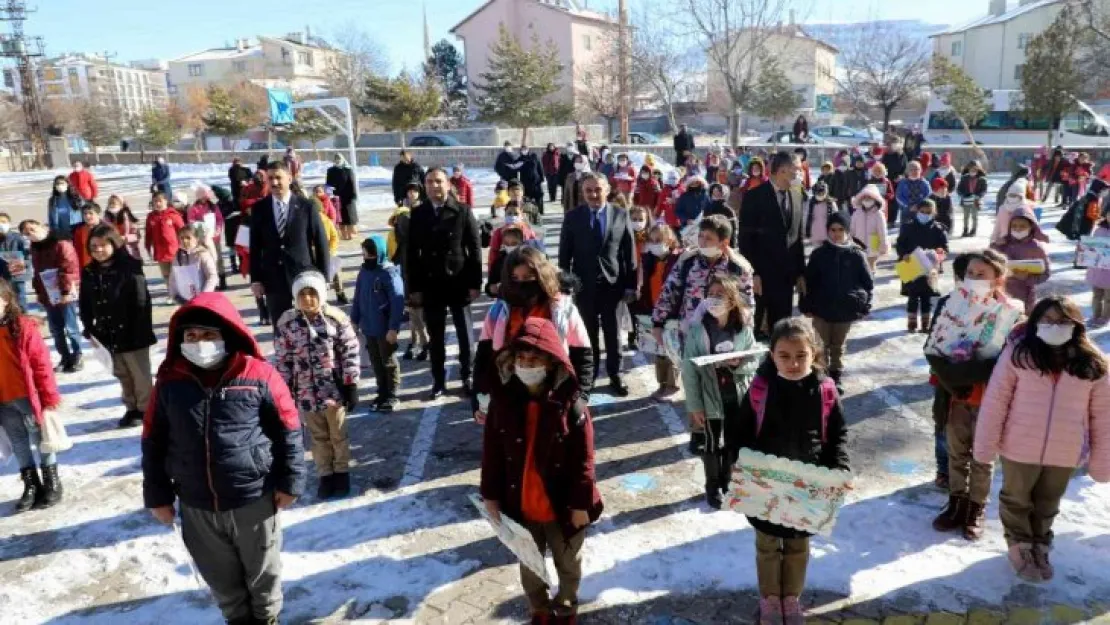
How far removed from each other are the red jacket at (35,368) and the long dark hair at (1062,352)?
561 centimetres

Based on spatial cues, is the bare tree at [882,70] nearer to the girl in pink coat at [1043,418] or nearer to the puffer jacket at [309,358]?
the girl in pink coat at [1043,418]

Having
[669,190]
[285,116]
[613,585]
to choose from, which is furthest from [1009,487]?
[285,116]

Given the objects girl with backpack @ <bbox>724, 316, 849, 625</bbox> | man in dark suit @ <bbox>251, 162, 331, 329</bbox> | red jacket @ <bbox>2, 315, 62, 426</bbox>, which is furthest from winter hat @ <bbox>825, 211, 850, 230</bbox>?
red jacket @ <bbox>2, 315, 62, 426</bbox>

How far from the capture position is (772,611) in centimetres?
355

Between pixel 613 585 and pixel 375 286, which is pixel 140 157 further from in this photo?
pixel 613 585

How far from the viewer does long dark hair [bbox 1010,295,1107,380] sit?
3.53 meters

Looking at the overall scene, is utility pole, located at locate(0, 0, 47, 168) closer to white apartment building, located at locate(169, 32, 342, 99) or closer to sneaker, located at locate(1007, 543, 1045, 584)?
white apartment building, located at locate(169, 32, 342, 99)

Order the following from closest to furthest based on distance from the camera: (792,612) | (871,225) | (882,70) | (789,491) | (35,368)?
1. (789,491)
2. (792,612)
3. (35,368)
4. (871,225)
5. (882,70)

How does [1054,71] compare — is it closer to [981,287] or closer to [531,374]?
[981,287]

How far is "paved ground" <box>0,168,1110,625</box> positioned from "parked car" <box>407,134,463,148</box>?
31715mm

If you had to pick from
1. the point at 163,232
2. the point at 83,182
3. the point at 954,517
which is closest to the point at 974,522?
the point at 954,517

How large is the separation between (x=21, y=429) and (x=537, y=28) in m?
56.6

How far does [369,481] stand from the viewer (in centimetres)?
536

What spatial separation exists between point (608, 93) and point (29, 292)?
4007 centimetres
